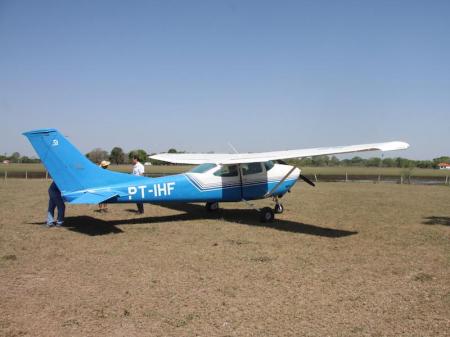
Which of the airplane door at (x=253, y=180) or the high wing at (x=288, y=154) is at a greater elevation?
the high wing at (x=288, y=154)

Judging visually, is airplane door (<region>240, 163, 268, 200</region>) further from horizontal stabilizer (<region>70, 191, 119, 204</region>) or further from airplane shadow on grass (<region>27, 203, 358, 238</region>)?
horizontal stabilizer (<region>70, 191, 119, 204</region>)

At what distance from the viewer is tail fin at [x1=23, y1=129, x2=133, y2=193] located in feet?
29.9

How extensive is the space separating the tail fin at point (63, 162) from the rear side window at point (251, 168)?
4.40m

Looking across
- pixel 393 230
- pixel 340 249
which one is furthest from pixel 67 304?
pixel 393 230

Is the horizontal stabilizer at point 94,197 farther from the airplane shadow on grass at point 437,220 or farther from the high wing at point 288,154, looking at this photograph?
the airplane shadow on grass at point 437,220

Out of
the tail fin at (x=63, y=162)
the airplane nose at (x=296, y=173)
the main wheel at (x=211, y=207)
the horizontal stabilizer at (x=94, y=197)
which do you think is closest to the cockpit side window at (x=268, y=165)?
the airplane nose at (x=296, y=173)

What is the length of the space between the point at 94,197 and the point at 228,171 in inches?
168

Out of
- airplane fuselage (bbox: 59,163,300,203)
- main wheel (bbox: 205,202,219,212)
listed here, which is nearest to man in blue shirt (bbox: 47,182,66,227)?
airplane fuselage (bbox: 59,163,300,203)

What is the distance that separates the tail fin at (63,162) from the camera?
910cm

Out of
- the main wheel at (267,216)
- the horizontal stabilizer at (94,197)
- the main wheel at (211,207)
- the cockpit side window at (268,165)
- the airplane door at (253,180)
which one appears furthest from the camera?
the main wheel at (211,207)

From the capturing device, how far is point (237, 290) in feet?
18.3

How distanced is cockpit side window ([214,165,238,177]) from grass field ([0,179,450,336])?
58.2 inches

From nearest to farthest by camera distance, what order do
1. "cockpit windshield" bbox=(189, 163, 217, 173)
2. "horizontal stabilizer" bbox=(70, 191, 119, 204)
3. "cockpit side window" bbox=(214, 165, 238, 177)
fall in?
1. "horizontal stabilizer" bbox=(70, 191, 119, 204)
2. "cockpit windshield" bbox=(189, 163, 217, 173)
3. "cockpit side window" bbox=(214, 165, 238, 177)

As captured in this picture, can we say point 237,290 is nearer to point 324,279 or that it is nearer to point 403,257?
point 324,279
